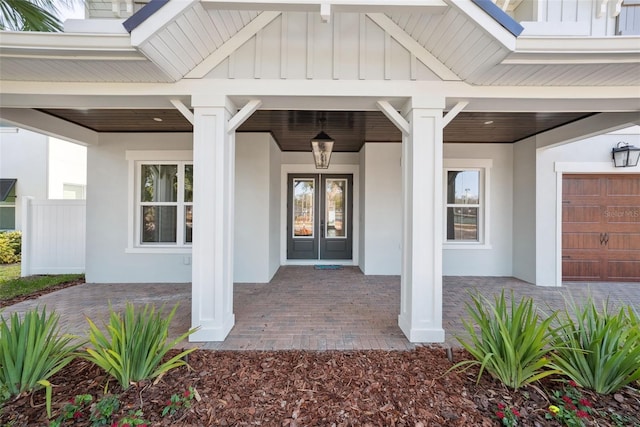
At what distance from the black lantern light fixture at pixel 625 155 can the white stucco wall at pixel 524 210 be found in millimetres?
1451

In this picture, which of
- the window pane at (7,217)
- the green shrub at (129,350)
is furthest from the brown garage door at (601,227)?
the window pane at (7,217)

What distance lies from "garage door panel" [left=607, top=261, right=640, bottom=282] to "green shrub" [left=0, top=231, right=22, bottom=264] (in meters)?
14.3

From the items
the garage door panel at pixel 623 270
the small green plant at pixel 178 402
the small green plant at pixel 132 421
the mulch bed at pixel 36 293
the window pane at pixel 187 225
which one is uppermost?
the window pane at pixel 187 225

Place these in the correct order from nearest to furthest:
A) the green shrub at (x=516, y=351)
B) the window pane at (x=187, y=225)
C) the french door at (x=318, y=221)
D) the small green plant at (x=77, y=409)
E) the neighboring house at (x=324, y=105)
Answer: the small green plant at (x=77, y=409) < the green shrub at (x=516, y=351) < the neighboring house at (x=324, y=105) < the window pane at (x=187, y=225) < the french door at (x=318, y=221)

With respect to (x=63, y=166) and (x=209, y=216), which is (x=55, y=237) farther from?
(x=209, y=216)

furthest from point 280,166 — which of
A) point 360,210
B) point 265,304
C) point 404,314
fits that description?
point 404,314

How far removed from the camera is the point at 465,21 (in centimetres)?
252

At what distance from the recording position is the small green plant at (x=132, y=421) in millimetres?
1717

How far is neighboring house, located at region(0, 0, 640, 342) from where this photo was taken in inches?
102

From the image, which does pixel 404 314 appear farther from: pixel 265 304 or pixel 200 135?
pixel 200 135

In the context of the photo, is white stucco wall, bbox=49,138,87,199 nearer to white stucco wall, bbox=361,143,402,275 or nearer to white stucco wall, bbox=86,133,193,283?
white stucco wall, bbox=86,133,193,283

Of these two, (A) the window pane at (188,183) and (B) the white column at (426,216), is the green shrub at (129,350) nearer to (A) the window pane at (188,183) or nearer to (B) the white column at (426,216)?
(B) the white column at (426,216)

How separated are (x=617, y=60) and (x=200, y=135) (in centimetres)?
410

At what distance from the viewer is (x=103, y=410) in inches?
71.9
